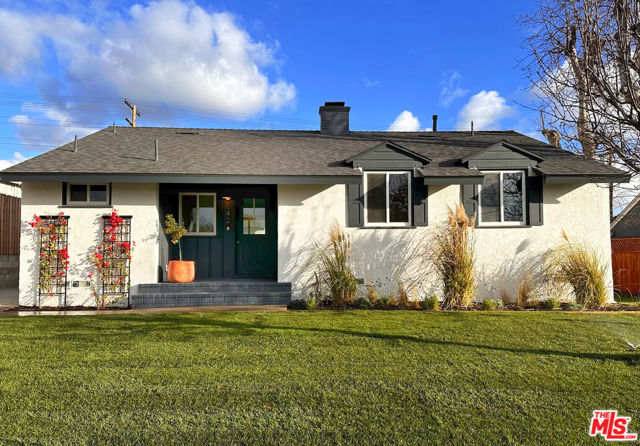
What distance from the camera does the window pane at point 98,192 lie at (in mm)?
8281

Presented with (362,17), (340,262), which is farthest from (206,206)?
(362,17)

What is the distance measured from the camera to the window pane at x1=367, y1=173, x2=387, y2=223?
340 inches

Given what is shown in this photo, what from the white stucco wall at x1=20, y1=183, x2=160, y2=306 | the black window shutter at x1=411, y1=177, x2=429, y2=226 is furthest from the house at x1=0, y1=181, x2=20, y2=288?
the black window shutter at x1=411, y1=177, x2=429, y2=226

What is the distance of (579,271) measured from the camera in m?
7.85

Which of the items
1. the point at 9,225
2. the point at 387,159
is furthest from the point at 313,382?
the point at 9,225

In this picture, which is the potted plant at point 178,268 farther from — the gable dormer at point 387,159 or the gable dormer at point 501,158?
the gable dormer at point 501,158

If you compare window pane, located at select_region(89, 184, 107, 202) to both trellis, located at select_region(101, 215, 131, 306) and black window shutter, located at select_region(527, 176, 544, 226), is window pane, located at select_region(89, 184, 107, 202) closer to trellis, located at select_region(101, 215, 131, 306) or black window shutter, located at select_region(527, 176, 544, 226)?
trellis, located at select_region(101, 215, 131, 306)

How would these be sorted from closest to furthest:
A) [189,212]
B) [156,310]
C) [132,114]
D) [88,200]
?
1. [156,310]
2. [88,200]
3. [189,212]
4. [132,114]

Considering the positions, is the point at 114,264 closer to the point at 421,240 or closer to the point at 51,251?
the point at 51,251

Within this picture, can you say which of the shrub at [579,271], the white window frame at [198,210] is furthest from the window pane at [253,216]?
the shrub at [579,271]

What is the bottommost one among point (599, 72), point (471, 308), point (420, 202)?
point (471, 308)

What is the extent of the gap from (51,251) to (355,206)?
6463 millimetres

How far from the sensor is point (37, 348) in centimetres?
464

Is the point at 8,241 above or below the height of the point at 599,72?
below
